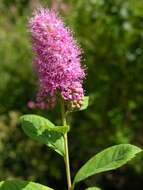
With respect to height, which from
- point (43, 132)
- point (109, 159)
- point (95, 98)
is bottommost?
point (109, 159)

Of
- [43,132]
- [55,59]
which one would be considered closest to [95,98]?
[43,132]

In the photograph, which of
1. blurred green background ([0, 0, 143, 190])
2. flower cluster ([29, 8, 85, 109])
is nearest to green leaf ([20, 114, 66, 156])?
flower cluster ([29, 8, 85, 109])

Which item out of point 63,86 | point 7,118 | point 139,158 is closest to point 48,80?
point 63,86

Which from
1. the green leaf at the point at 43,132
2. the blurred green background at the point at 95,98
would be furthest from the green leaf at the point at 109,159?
the blurred green background at the point at 95,98

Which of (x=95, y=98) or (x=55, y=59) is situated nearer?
(x=55, y=59)

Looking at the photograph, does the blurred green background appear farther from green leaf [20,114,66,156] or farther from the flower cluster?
the flower cluster

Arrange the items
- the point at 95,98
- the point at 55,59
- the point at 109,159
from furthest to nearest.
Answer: the point at 95,98 → the point at 109,159 → the point at 55,59

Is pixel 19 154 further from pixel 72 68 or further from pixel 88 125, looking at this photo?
pixel 72 68

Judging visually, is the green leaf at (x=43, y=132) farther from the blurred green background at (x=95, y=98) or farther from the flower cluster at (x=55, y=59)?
the blurred green background at (x=95, y=98)

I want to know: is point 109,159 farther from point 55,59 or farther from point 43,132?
point 55,59
